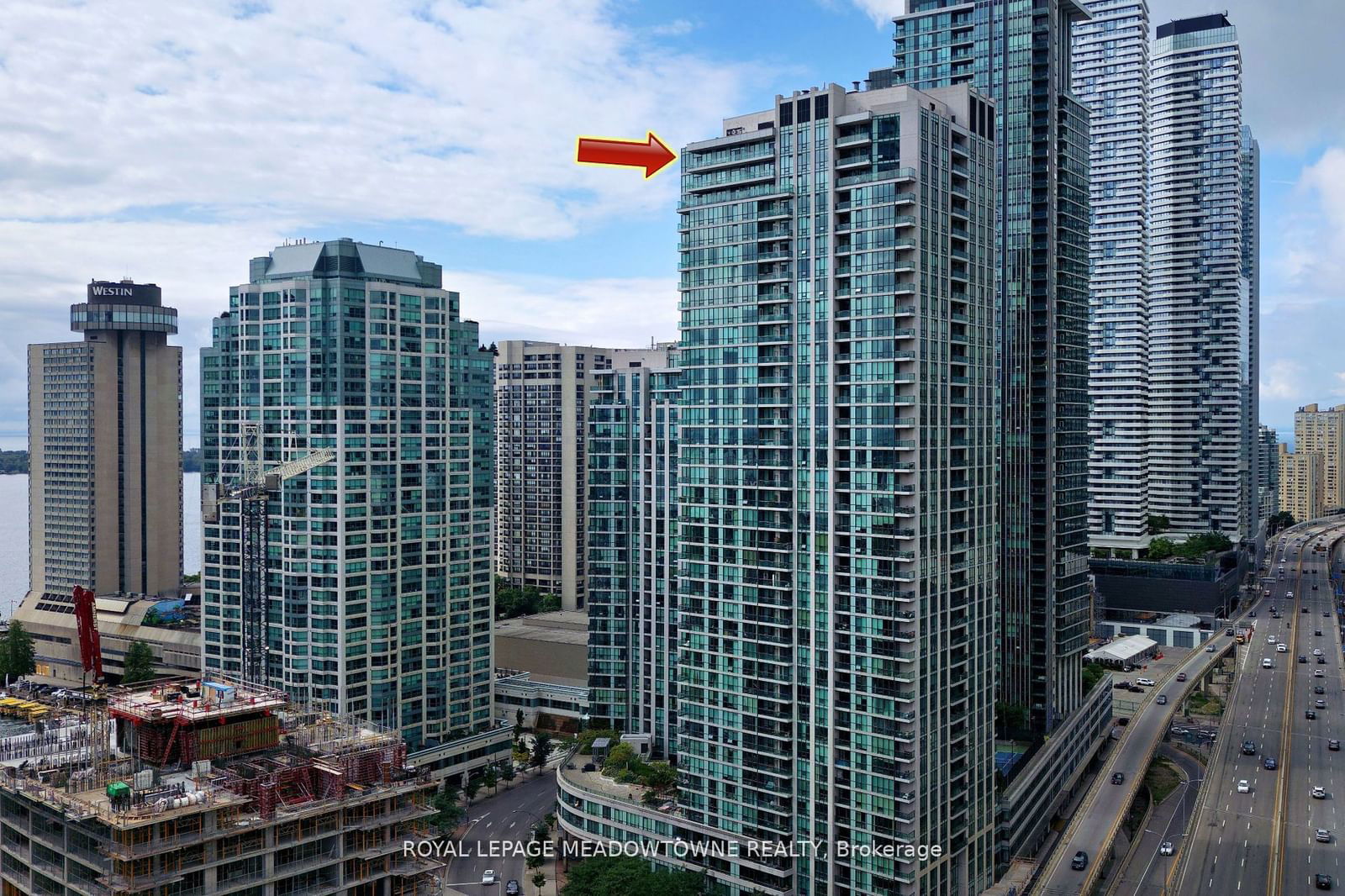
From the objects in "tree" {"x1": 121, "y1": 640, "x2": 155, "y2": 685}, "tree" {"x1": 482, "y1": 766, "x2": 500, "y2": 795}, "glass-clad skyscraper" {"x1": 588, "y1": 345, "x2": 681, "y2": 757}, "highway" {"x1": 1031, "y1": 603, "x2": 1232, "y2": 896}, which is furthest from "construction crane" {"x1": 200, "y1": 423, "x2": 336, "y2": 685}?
"highway" {"x1": 1031, "y1": 603, "x2": 1232, "y2": 896}

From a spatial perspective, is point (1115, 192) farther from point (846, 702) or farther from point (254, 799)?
point (254, 799)

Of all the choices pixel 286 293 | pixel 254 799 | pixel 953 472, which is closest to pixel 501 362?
pixel 286 293

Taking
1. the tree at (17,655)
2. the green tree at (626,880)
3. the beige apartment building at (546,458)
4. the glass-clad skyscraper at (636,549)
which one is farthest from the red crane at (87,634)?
the beige apartment building at (546,458)

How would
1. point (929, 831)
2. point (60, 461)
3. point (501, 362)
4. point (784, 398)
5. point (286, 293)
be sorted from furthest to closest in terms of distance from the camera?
point (501, 362)
point (60, 461)
point (286, 293)
point (784, 398)
point (929, 831)

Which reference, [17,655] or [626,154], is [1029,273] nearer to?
[626,154]

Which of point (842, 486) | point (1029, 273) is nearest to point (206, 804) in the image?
point (842, 486)

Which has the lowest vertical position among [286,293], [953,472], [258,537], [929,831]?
[929,831]
